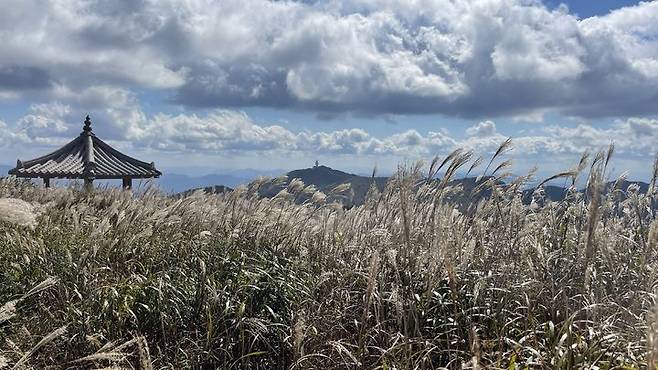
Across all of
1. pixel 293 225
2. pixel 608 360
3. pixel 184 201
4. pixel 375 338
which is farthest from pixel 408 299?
pixel 184 201

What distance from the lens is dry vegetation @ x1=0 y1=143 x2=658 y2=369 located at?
404cm

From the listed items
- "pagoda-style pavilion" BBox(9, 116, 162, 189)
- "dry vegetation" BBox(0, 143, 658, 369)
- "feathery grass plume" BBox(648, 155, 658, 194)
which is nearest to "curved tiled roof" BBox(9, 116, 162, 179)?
"pagoda-style pavilion" BBox(9, 116, 162, 189)

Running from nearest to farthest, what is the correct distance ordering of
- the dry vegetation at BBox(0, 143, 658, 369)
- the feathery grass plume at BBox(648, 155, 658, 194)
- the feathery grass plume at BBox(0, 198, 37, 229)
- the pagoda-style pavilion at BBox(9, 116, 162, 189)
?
1. the dry vegetation at BBox(0, 143, 658, 369)
2. the feathery grass plume at BBox(648, 155, 658, 194)
3. the feathery grass plume at BBox(0, 198, 37, 229)
4. the pagoda-style pavilion at BBox(9, 116, 162, 189)

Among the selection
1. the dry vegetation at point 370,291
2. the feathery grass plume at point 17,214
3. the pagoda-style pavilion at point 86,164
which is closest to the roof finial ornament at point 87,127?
the pagoda-style pavilion at point 86,164

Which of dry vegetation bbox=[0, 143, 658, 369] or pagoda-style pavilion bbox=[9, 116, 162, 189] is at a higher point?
pagoda-style pavilion bbox=[9, 116, 162, 189]

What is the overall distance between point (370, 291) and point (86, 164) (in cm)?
1918

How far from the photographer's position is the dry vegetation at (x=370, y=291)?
4.04m

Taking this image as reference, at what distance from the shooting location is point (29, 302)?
565 centimetres

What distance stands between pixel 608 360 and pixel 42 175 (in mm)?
19790

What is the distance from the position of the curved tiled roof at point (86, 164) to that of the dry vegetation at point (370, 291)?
1495cm

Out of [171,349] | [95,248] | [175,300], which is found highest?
[95,248]

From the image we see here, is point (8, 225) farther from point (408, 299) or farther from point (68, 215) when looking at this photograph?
point (408, 299)

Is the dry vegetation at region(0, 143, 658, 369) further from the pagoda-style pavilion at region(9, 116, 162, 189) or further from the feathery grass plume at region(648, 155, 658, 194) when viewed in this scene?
the pagoda-style pavilion at region(9, 116, 162, 189)

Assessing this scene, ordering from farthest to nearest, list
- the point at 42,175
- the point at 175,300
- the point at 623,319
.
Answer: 1. the point at 42,175
2. the point at 175,300
3. the point at 623,319
